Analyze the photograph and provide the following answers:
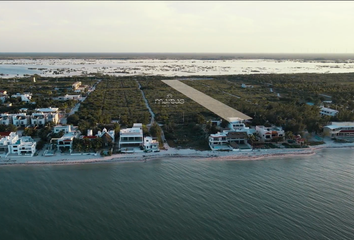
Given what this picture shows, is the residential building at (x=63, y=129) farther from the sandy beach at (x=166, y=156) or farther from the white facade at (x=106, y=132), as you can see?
the sandy beach at (x=166, y=156)

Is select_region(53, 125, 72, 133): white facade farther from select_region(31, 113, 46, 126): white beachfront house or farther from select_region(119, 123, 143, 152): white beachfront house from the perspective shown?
select_region(119, 123, 143, 152): white beachfront house

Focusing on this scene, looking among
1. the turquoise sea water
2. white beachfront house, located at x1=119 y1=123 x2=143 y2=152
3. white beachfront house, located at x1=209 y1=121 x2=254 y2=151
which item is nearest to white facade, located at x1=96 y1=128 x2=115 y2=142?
white beachfront house, located at x1=119 y1=123 x2=143 y2=152

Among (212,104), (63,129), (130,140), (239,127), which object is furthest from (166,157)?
(212,104)

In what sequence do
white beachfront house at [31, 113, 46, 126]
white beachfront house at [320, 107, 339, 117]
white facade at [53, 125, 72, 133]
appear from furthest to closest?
white beachfront house at [320, 107, 339, 117] → white beachfront house at [31, 113, 46, 126] → white facade at [53, 125, 72, 133]

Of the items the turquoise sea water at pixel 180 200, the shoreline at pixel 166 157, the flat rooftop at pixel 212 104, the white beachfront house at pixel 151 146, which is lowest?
the turquoise sea water at pixel 180 200

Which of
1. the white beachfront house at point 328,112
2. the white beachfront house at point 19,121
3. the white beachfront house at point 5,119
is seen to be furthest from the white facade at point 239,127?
the white beachfront house at point 5,119

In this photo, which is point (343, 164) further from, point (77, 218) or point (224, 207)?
point (77, 218)

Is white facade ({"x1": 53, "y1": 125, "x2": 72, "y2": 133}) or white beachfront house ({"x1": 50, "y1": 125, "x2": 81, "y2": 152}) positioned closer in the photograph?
white beachfront house ({"x1": 50, "y1": 125, "x2": 81, "y2": 152})

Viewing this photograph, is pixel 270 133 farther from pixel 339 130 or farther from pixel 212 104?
pixel 212 104
